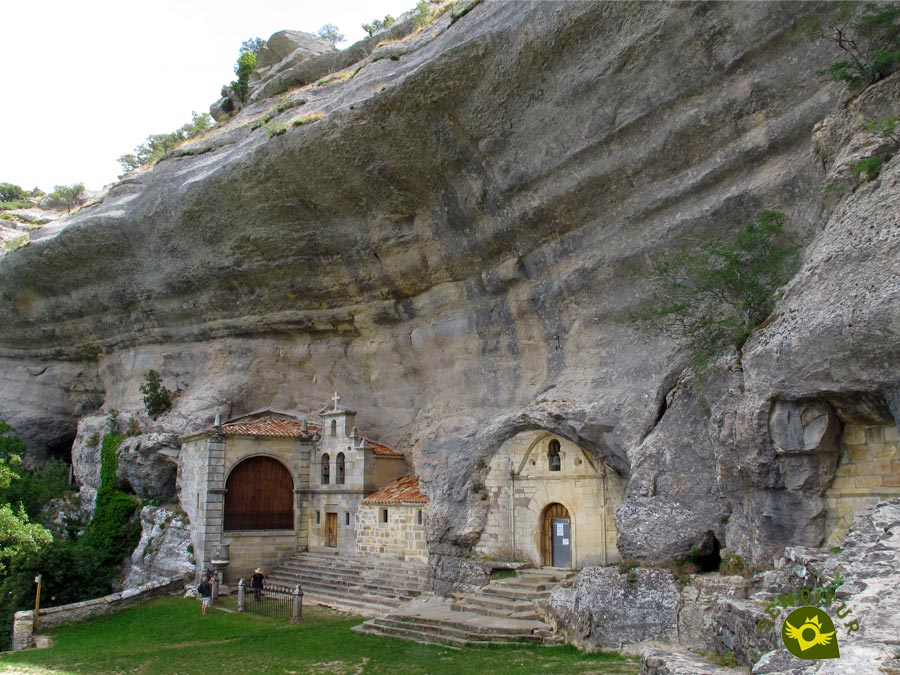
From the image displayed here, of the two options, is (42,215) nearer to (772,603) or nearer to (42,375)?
(42,375)

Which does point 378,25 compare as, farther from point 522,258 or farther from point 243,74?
point 522,258

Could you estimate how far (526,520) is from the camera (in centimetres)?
1881

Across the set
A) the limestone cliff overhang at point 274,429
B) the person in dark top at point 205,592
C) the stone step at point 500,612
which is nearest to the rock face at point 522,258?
the limestone cliff overhang at point 274,429

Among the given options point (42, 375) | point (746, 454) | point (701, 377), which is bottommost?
point (746, 454)

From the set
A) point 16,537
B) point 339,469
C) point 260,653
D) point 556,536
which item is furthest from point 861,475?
point 16,537

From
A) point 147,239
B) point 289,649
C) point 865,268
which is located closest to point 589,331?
point 865,268

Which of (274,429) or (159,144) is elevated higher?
(159,144)

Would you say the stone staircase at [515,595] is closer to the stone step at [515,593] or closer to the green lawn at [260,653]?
the stone step at [515,593]

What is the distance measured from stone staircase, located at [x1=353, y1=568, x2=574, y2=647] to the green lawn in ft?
1.26

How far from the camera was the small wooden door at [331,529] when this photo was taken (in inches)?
996

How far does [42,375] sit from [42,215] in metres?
14.3

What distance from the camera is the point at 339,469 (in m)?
25.7

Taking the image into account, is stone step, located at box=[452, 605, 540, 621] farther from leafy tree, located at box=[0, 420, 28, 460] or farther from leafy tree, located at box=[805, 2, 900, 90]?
leafy tree, located at box=[0, 420, 28, 460]

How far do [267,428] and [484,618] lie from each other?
13.6 metres
